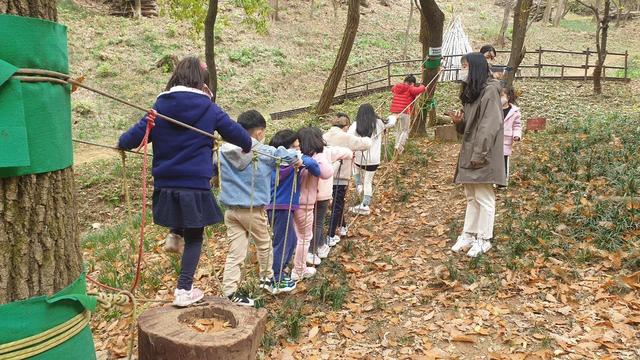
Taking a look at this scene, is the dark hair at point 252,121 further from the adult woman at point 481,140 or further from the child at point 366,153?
the child at point 366,153

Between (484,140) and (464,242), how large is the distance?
43.2 inches

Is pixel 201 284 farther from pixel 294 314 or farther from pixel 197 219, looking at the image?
pixel 197 219

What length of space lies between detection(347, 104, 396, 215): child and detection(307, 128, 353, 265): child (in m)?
0.92

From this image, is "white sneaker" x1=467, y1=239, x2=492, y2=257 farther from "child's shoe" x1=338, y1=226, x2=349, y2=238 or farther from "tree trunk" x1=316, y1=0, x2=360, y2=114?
"tree trunk" x1=316, y1=0, x2=360, y2=114

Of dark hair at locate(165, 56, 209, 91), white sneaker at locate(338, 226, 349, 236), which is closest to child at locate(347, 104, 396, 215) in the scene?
white sneaker at locate(338, 226, 349, 236)

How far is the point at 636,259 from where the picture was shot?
4461 millimetres

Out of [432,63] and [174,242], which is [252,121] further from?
[432,63]

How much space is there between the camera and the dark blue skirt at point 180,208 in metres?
3.25

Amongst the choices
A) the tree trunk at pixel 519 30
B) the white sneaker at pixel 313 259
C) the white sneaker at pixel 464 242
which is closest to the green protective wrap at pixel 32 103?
the white sneaker at pixel 313 259

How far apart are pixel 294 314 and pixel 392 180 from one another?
405 cm

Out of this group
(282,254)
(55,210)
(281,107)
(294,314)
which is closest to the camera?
(55,210)

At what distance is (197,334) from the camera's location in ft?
9.97

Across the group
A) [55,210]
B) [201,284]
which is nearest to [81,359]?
[55,210]

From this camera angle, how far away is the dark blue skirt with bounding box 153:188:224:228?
325cm
